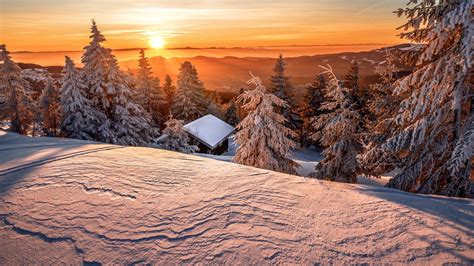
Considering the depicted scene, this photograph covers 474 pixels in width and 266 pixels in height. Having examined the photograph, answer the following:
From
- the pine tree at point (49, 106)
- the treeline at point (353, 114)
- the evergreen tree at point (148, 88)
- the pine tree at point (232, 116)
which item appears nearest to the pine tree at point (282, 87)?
the treeline at point (353, 114)

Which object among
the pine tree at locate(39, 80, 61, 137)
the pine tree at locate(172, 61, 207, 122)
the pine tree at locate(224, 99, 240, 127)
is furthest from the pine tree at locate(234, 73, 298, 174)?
the pine tree at locate(224, 99, 240, 127)

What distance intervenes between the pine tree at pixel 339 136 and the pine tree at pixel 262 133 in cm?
223

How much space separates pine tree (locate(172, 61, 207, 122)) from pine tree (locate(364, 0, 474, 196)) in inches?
1390

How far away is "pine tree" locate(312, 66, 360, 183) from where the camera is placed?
1470cm

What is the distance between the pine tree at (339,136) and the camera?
1470cm

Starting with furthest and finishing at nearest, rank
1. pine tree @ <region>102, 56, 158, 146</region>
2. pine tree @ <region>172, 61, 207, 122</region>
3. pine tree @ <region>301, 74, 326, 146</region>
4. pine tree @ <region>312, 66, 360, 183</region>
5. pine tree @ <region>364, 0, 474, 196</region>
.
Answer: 1. pine tree @ <region>172, 61, 207, 122</region>
2. pine tree @ <region>301, 74, 326, 146</region>
3. pine tree @ <region>102, 56, 158, 146</region>
4. pine tree @ <region>312, 66, 360, 183</region>
5. pine tree @ <region>364, 0, 474, 196</region>

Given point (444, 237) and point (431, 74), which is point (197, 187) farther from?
point (431, 74)

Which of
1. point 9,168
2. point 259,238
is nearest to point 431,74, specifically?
point 259,238

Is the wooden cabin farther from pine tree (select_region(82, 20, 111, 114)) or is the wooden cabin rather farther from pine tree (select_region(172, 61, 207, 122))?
pine tree (select_region(82, 20, 111, 114))

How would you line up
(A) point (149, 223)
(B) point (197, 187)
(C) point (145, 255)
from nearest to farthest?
(C) point (145, 255) → (A) point (149, 223) → (B) point (197, 187)

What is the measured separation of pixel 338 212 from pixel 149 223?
3.26m

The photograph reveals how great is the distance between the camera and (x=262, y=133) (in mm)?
15047

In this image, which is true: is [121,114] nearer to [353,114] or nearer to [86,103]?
[86,103]

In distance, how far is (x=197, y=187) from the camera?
18.9ft
